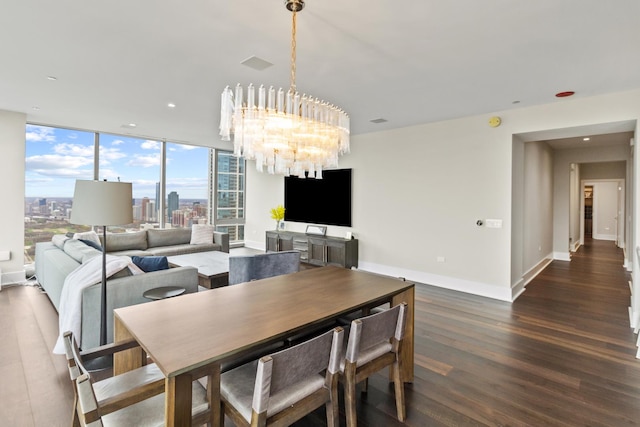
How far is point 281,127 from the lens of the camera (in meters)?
2.47

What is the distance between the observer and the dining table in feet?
4.17

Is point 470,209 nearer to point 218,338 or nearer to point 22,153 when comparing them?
point 218,338

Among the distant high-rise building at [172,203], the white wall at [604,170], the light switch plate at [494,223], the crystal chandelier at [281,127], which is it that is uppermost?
the white wall at [604,170]

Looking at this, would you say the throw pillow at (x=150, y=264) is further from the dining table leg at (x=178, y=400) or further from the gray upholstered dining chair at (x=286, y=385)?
the dining table leg at (x=178, y=400)

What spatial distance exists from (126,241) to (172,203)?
1.80 m

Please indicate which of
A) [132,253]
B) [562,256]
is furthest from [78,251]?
[562,256]

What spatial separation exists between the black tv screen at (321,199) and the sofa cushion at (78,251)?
167 inches

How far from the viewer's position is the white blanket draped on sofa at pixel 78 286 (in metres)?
2.65

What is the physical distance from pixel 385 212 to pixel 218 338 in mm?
4827

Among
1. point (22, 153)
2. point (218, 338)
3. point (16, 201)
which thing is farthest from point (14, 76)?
point (218, 338)

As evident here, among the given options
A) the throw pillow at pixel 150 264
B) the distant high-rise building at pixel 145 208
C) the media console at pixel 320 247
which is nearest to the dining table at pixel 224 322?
the throw pillow at pixel 150 264

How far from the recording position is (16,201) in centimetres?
500

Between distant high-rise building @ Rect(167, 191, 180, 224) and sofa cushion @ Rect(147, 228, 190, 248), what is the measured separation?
107cm

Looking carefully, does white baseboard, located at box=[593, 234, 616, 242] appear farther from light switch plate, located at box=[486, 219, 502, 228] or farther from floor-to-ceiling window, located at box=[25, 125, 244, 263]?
floor-to-ceiling window, located at box=[25, 125, 244, 263]
